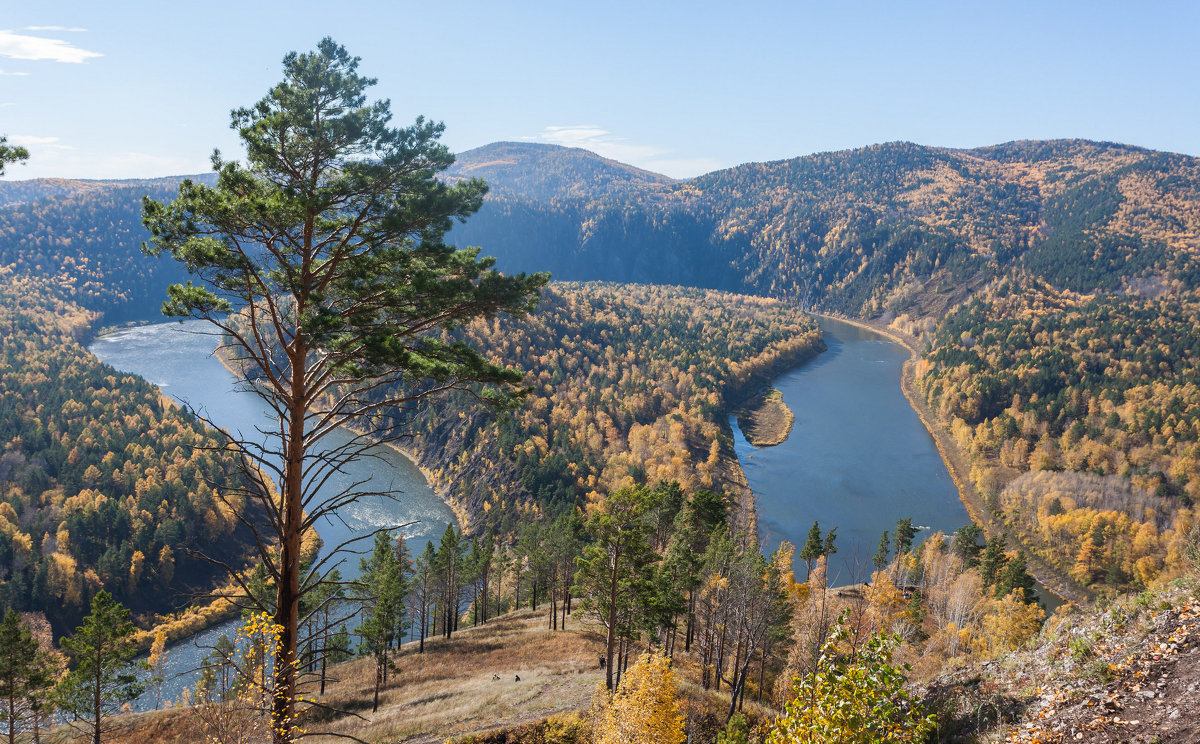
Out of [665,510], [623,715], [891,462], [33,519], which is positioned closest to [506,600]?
[665,510]

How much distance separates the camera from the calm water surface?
8875 cm

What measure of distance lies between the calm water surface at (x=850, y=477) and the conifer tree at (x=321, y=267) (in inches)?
2776

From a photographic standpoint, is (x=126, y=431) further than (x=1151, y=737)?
Yes

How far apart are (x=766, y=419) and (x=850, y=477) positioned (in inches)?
1448

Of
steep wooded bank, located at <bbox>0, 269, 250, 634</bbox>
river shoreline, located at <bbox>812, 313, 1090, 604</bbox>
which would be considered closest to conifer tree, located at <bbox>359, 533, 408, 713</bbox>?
steep wooded bank, located at <bbox>0, 269, 250, 634</bbox>

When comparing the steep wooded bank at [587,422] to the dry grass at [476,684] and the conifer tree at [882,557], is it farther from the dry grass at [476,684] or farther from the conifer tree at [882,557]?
the dry grass at [476,684]

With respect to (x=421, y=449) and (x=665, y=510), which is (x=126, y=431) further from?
(x=665, y=510)

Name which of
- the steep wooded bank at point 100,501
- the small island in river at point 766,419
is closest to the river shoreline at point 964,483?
the small island in river at point 766,419

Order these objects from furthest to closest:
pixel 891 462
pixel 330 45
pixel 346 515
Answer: pixel 891 462, pixel 346 515, pixel 330 45

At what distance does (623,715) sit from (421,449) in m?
120

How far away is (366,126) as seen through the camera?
12695mm

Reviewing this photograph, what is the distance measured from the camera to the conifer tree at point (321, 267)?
1131 cm

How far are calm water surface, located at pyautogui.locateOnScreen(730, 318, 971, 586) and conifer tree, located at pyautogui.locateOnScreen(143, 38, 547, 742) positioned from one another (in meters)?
70.5

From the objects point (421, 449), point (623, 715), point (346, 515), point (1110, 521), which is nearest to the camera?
point (623, 715)
